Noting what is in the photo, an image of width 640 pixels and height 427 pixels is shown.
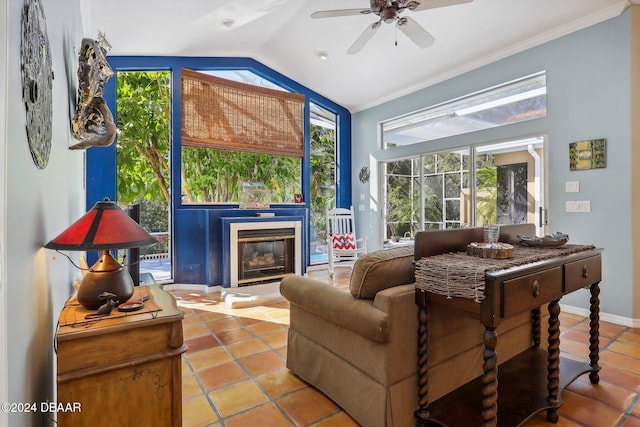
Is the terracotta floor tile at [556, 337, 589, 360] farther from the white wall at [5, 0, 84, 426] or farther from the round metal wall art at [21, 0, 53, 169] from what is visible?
the round metal wall art at [21, 0, 53, 169]

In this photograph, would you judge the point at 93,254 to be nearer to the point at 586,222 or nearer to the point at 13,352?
the point at 13,352

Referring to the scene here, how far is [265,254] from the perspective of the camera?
472 centimetres

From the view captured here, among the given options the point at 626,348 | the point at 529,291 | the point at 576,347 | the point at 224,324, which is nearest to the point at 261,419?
the point at 529,291

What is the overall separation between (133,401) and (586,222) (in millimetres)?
4044

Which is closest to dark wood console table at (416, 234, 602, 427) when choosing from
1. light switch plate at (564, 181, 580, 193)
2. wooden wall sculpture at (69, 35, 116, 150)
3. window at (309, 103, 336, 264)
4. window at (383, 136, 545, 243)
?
light switch plate at (564, 181, 580, 193)

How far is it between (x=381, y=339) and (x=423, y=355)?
274 mm

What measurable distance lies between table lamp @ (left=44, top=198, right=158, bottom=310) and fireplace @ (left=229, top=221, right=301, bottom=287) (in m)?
2.97

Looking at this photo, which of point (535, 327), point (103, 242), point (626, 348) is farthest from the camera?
point (626, 348)

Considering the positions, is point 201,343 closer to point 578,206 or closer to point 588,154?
point 578,206

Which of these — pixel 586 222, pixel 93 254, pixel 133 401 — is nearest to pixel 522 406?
pixel 133 401

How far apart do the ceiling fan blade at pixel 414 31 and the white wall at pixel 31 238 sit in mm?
2410

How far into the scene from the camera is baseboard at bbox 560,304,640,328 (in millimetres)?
3069

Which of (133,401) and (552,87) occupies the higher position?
(552,87)

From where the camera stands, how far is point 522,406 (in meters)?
1.71
